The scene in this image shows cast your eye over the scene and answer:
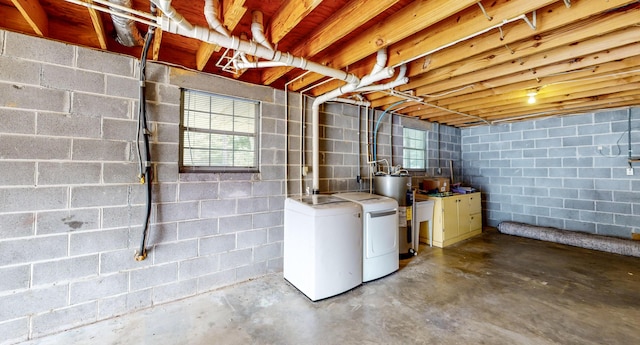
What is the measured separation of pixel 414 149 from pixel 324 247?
3.26 meters

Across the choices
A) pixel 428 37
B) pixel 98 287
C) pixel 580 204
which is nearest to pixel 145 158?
pixel 98 287

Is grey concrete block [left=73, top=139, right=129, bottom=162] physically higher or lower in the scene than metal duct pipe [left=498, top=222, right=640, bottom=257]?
higher

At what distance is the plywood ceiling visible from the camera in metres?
1.75

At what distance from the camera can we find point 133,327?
82.0 inches

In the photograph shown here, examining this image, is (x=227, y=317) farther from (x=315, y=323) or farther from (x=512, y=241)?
(x=512, y=241)

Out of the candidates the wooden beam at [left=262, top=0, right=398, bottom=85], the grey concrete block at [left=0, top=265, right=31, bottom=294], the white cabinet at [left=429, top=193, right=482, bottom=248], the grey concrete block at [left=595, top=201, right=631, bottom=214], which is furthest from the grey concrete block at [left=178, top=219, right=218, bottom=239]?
the grey concrete block at [left=595, top=201, right=631, bottom=214]

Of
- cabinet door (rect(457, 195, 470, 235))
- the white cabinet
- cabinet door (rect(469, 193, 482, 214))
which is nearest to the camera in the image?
the white cabinet

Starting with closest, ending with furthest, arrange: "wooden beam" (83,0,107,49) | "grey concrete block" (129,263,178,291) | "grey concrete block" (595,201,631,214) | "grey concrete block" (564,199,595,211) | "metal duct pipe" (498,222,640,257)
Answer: "wooden beam" (83,0,107,49) < "grey concrete block" (129,263,178,291) < "metal duct pipe" (498,222,640,257) < "grey concrete block" (595,201,631,214) < "grey concrete block" (564,199,595,211)

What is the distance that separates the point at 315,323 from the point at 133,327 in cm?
145

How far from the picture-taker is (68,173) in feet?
6.76

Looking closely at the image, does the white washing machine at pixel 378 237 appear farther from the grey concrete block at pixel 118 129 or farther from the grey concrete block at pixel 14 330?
the grey concrete block at pixel 14 330

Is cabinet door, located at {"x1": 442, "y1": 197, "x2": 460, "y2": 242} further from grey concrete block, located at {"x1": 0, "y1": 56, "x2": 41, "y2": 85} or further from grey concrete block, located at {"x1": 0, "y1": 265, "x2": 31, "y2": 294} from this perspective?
grey concrete block, located at {"x1": 0, "y1": 56, "x2": 41, "y2": 85}

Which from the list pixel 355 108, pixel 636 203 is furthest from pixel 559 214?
pixel 355 108

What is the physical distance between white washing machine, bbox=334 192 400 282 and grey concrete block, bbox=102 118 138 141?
2.19 meters
